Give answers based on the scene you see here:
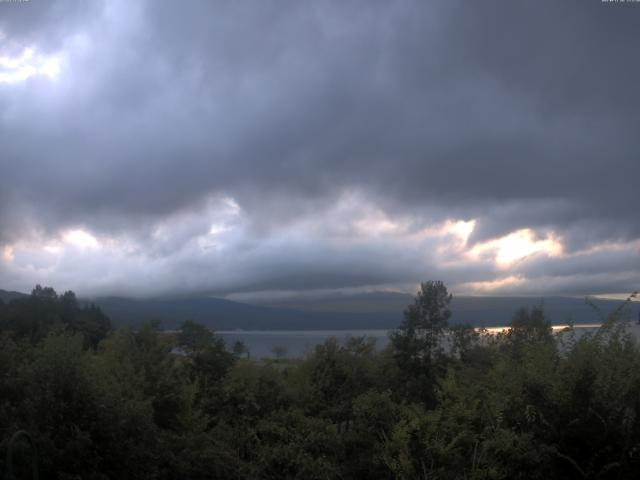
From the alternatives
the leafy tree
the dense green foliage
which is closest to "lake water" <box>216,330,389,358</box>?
the leafy tree

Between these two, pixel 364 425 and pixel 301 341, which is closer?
pixel 364 425

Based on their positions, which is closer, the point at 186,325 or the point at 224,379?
the point at 224,379

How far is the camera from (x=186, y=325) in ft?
68.1

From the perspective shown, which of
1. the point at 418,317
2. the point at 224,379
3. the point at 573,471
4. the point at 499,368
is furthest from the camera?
the point at 418,317

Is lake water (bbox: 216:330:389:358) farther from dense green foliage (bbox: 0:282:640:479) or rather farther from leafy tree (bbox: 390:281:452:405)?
dense green foliage (bbox: 0:282:640:479)

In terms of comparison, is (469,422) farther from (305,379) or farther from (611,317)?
(305,379)

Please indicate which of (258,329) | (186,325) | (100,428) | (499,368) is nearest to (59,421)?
(100,428)

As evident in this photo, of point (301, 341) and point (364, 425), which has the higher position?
point (301, 341)

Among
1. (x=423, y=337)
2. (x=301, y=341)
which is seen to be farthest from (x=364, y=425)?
(x=301, y=341)

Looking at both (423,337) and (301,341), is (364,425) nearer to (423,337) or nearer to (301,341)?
(423,337)

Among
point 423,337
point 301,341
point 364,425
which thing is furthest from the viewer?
point 301,341

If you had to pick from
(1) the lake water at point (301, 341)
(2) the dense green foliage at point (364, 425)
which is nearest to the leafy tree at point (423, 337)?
(1) the lake water at point (301, 341)

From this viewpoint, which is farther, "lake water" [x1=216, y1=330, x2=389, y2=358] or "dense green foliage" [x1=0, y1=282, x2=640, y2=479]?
"lake water" [x1=216, y1=330, x2=389, y2=358]

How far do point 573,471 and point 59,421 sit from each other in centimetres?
694
